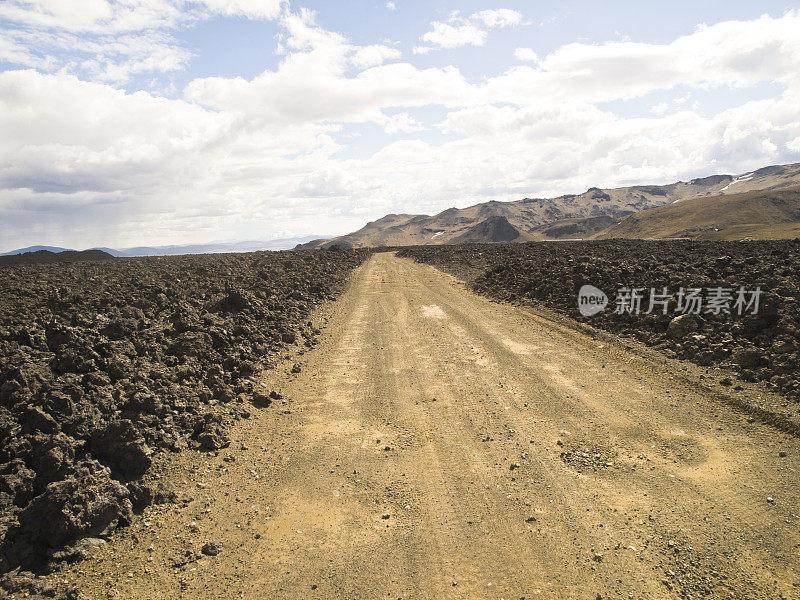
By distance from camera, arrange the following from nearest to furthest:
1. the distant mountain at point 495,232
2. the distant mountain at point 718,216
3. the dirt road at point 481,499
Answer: the dirt road at point 481,499 < the distant mountain at point 718,216 < the distant mountain at point 495,232

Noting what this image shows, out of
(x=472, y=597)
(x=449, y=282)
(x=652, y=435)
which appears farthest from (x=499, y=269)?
(x=472, y=597)

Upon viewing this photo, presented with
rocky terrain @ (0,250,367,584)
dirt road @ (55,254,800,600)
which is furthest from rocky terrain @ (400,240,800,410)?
rocky terrain @ (0,250,367,584)

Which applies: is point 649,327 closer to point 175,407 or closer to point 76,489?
point 175,407

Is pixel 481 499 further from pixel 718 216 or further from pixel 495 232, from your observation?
pixel 495 232

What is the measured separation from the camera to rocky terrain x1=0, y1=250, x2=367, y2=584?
16.5 feet

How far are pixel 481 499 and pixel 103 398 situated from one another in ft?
20.2

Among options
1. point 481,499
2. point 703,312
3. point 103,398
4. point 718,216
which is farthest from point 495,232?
point 103,398

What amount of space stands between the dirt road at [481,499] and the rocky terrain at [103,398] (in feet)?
1.42

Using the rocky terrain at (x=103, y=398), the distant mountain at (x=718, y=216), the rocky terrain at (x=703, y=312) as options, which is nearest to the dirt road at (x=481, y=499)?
the rocky terrain at (x=103, y=398)

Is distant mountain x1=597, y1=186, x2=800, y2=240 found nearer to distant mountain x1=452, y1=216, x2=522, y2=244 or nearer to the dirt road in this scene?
distant mountain x1=452, y1=216, x2=522, y2=244

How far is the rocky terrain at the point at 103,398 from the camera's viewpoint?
5.03 metres

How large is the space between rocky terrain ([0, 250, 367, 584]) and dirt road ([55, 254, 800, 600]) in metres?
0.43

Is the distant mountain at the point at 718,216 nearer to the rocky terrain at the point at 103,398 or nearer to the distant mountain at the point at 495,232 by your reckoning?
the distant mountain at the point at 495,232

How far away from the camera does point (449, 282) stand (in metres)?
28.6
